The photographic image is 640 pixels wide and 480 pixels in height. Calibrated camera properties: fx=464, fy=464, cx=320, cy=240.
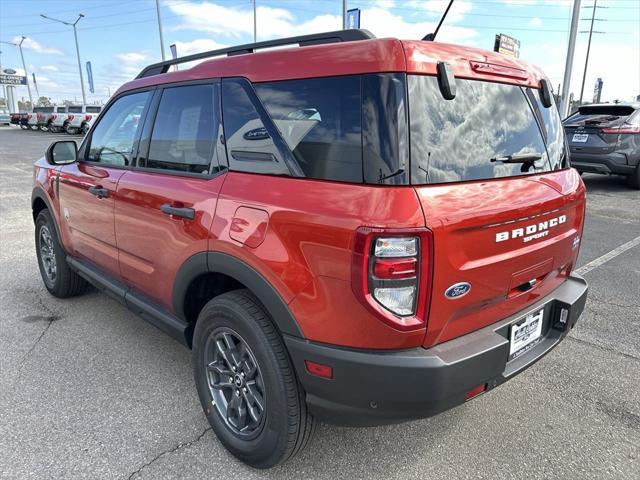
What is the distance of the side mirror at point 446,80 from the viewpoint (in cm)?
179

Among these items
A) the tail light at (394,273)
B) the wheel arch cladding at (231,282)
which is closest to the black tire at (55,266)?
the wheel arch cladding at (231,282)

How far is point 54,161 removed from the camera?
3684mm

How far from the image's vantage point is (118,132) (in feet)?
10.5

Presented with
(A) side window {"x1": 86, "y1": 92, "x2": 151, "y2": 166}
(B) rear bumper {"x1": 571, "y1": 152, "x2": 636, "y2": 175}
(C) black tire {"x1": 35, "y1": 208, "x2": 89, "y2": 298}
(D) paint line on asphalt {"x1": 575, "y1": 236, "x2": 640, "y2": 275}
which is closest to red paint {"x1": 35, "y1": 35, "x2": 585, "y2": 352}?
(A) side window {"x1": 86, "y1": 92, "x2": 151, "y2": 166}

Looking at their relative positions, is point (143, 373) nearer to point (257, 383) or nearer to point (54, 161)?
point (257, 383)

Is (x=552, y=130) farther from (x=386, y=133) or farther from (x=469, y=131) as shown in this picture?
(x=386, y=133)

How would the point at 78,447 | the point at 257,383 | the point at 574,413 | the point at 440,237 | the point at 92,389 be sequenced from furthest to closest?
the point at 92,389
the point at 574,413
the point at 78,447
the point at 257,383
the point at 440,237

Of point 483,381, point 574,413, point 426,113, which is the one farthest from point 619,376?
point 426,113

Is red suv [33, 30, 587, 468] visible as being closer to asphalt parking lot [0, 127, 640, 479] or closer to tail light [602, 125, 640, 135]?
asphalt parking lot [0, 127, 640, 479]

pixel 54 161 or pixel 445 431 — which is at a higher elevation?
pixel 54 161

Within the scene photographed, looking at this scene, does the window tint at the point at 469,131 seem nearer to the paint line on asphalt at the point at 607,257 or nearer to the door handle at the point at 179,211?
the door handle at the point at 179,211

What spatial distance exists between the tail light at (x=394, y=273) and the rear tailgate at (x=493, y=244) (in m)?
0.05

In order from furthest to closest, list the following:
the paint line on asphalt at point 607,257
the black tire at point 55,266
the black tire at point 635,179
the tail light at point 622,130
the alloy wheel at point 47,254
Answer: the black tire at point 635,179 → the tail light at point 622,130 → the paint line on asphalt at point 607,257 → the alloy wheel at point 47,254 → the black tire at point 55,266

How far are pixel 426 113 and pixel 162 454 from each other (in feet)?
6.51
